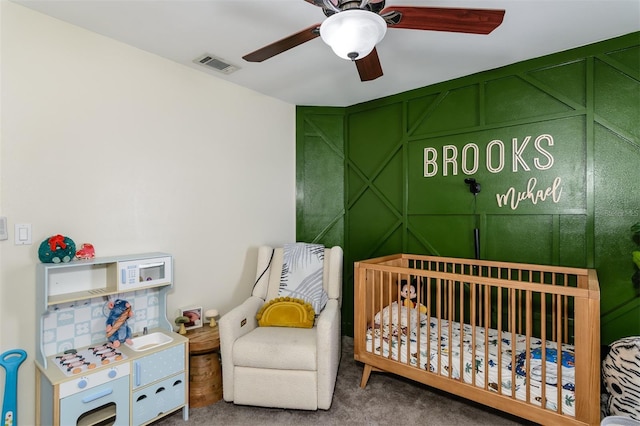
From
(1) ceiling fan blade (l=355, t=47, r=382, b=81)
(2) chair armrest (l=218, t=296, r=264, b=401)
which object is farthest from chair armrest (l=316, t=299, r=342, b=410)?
(1) ceiling fan blade (l=355, t=47, r=382, b=81)

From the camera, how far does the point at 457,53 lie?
7.91 ft

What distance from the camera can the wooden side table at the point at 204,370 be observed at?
2246 mm

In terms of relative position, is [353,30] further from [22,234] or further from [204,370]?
[204,370]

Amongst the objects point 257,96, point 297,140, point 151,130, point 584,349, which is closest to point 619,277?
point 584,349

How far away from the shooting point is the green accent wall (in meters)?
2.21

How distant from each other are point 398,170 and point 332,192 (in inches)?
30.7

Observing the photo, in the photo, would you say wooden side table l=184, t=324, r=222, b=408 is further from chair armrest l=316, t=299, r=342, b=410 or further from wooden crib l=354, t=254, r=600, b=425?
wooden crib l=354, t=254, r=600, b=425

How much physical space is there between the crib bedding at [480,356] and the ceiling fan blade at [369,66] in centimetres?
152

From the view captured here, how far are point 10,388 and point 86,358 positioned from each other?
1.16ft

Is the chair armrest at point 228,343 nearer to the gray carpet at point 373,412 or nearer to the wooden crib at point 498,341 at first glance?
the gray carpet at point 373,412

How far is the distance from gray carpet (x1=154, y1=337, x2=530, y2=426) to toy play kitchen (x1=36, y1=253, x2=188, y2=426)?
0.78ft

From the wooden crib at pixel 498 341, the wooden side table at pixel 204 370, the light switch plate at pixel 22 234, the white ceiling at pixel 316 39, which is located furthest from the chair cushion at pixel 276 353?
the white ceiling at pixel 316 39

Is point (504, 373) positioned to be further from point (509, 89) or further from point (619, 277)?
point (509, 89)

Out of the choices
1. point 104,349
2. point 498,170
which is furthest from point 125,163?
point 498,170
